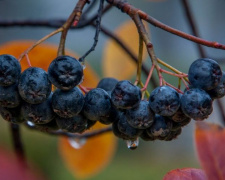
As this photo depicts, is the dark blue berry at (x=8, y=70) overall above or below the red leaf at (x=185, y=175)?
above

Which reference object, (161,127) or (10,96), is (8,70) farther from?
(161,127)

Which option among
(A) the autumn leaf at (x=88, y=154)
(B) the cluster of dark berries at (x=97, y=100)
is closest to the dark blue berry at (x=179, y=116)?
(B) the cluster of dark berries at (x=97, y=100)

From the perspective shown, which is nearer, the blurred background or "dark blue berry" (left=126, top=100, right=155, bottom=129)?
"dark blue berry" (left=126, top=100, right=155, bottom=129)

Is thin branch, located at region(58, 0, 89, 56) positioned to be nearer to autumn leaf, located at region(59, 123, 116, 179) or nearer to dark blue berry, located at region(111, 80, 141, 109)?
dark blue berry, located at region(111, 80, 141, 109)

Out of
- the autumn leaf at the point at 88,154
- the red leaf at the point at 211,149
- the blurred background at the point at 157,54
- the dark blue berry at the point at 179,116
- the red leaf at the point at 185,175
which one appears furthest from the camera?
the blurred background at the point at 157,54

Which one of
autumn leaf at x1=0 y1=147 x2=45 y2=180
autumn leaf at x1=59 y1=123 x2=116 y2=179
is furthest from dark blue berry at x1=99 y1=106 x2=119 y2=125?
autumn leaf at x1=59 y1=123 x2=116 y2=179

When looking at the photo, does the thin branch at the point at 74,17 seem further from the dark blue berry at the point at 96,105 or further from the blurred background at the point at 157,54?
the blurred background at the point at 157,54

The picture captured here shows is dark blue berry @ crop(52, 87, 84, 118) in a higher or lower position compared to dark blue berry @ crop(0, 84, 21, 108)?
lower
